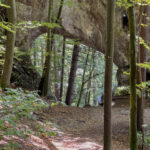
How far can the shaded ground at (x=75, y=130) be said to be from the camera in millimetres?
4572

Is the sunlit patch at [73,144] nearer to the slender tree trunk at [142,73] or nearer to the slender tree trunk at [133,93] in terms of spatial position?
the slender tree trunk at [142,73]

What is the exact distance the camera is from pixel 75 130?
7707mm

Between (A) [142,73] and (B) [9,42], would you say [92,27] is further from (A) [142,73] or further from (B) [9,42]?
(B) [9,42]

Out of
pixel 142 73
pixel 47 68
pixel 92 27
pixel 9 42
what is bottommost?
pixel 142 73

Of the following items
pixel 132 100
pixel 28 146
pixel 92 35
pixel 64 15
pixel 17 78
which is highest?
pixel 64 15

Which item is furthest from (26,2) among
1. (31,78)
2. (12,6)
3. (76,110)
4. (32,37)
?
(76,110)

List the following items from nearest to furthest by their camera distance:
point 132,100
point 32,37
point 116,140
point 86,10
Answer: point 132,100
point 116,140
point 32,37
point 86,10

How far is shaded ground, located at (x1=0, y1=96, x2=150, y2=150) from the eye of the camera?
15.0 ft

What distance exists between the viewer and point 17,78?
1048 cm

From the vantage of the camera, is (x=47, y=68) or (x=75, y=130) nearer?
(x=75, y=130)

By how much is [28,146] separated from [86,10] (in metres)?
13.2

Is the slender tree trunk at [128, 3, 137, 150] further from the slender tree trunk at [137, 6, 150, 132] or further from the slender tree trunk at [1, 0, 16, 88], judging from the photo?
the slender tree trunk at [1, 0, 16, 88]

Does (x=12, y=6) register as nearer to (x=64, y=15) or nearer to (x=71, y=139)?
(x=71, y=139)

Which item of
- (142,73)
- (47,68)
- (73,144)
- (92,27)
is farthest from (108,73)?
(92,27)
